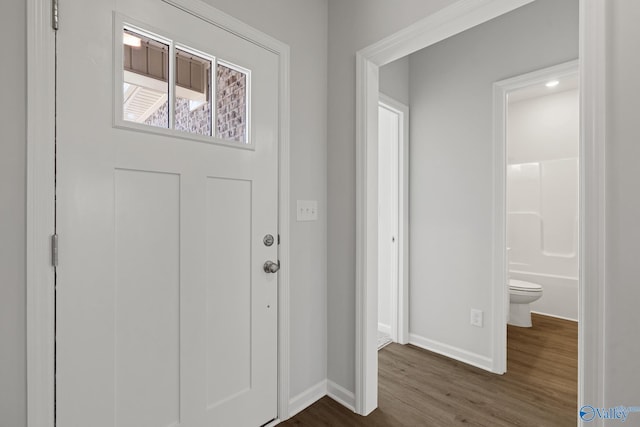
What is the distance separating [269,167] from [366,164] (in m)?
0.56

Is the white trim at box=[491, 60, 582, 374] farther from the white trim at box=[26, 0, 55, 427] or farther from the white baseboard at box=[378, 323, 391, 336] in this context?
the white trim at box=[26, 0, 55, 427]

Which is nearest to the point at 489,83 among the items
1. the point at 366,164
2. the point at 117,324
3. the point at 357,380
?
the point at 366,164

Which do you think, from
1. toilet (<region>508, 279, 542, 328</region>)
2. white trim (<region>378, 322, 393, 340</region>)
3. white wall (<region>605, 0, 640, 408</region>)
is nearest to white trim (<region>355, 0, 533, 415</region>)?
white wall (<region>605, 0, 640, 408</region>)

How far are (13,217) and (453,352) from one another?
278cm

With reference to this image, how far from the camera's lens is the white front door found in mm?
1073

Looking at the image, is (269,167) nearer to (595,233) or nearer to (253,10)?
(253,10)

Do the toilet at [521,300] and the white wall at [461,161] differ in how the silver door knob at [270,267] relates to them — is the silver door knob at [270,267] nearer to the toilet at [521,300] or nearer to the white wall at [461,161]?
the white wall at [461,161]

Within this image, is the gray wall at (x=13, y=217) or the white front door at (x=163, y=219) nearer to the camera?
the gray wall at (x=13, y=217)

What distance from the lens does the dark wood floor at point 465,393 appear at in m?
1.71

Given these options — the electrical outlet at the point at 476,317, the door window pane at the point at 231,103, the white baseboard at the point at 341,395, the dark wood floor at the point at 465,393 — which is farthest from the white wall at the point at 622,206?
the door window pane at the point at 231,103

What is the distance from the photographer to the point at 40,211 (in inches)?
39.3

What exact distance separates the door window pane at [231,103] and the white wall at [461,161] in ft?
5.64

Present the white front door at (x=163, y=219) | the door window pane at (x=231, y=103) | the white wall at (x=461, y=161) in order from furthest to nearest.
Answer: the white wall at (x=461, y=161), the door window pane at (x=231, y=103), the white front door at (x=163, y=219)

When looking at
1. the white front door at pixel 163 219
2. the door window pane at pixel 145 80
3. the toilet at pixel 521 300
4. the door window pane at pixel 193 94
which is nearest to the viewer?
the white front door at pixel 163 219
